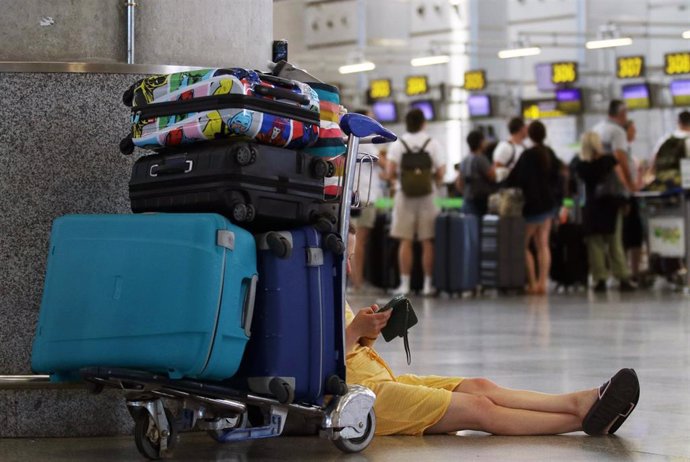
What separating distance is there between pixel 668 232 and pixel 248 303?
12.2 metres

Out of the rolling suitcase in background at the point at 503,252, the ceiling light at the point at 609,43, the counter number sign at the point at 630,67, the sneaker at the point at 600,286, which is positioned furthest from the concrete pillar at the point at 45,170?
the counter number sign at the point at 630,67

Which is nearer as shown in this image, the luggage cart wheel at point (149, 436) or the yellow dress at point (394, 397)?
the luggage cart wheel at point (149, 436)

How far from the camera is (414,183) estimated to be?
1362 cm

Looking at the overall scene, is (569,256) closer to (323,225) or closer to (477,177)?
(477,177)

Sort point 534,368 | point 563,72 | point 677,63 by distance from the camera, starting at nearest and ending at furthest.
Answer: point 534,368, point 677,63, point 563,72

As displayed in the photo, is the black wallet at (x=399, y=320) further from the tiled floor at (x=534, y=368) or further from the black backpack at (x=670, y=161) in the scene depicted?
the black backpack at (x=670, y=161)

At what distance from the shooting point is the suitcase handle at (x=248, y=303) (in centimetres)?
354

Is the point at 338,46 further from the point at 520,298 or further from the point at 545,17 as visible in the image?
the point at 520,298

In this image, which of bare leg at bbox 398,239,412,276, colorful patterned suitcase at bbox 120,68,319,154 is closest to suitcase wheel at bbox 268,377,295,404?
colorful patterned suitcase at bbox 120,68,319,154

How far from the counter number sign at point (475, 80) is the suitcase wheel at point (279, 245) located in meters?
28.0

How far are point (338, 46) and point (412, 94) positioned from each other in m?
2.94

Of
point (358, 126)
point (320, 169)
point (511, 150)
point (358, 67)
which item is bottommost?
point (320, 169)

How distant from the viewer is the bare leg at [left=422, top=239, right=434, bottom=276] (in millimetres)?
14125

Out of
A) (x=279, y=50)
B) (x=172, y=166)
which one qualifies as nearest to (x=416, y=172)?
(x=279, y=50)
